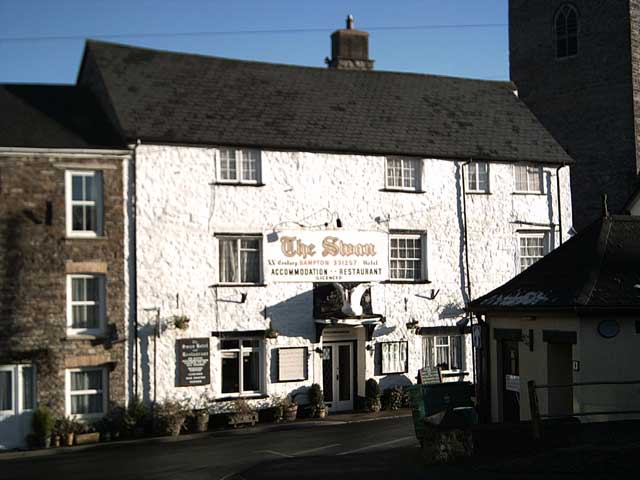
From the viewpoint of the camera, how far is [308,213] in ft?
90.3

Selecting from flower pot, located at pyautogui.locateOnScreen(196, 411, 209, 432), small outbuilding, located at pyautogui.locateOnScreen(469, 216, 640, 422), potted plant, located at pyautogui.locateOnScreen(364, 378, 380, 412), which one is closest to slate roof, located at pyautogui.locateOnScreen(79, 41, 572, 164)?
potted plant, located at pyautogui.locateOnScreen(364, 378, 380, 412)

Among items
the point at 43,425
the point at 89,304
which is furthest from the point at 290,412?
the point at 43,425

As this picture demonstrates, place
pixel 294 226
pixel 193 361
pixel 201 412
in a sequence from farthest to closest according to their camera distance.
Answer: pixel 294 226
pixel 193 361
pixel 201 412

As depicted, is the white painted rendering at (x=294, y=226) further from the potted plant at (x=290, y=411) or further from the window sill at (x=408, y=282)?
the potted plant at (x=290, y=411)

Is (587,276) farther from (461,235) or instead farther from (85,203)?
(85,203)

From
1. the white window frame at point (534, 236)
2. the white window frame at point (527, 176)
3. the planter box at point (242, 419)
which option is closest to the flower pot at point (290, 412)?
the planter box at point (242, 419)

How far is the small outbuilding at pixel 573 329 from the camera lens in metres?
17.9

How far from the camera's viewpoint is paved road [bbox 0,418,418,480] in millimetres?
18703

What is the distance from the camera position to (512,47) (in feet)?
140

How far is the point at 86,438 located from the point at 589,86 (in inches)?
1037

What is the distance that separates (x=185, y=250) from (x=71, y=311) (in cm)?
352

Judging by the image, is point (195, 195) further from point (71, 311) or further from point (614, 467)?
point (614, 467)

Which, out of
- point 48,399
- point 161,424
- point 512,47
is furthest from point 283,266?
point 512,47

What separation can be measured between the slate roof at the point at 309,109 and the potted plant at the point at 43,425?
7734 mm
